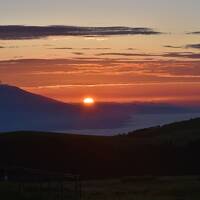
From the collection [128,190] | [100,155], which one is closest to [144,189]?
[128,190]

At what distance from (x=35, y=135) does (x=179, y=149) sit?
51.1ft

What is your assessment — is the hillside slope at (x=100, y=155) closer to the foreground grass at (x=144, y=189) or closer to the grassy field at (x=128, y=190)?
the foreground grass at (x=144, y=189)

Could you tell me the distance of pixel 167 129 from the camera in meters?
110

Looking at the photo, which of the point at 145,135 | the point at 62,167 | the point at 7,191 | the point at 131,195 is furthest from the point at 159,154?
the point at 7,191

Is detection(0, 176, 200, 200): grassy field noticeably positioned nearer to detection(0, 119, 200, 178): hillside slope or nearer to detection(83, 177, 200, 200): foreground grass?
detection(83, 177, 200, 200): foreground grass

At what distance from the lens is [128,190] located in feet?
184

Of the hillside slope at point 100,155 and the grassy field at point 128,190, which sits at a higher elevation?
the hillside slope at point 100,155

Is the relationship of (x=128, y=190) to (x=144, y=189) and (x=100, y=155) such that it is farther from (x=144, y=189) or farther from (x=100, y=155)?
(x=100, y=155)

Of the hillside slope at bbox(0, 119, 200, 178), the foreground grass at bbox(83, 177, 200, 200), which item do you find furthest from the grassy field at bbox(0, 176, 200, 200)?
the hillside slope at bbox(0, 119, 200, 178)

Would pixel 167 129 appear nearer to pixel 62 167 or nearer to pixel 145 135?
pixel 145 135

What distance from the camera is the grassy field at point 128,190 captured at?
46.4 metres

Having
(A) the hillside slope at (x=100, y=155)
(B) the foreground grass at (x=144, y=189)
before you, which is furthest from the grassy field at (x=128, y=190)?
(A) the hillside slope at (x=100, y=155)

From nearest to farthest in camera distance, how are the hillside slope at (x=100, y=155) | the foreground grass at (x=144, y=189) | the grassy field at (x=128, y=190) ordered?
the grassy field at (x=128, y=190), the foreground grass at (x=144, y=189), the hillside slope at (x=100, y=155)

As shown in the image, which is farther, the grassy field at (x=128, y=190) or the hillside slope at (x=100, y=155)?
the hillside slope at (x=100, y=155)
